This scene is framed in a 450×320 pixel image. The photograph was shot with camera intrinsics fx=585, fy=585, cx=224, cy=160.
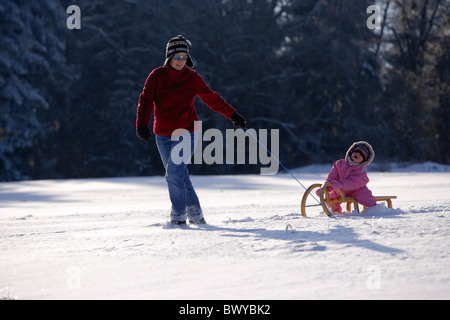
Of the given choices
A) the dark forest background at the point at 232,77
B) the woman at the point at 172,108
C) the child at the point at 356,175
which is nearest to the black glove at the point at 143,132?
the woman at the point at 172,108

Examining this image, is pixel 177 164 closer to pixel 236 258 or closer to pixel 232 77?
pixel 236 258

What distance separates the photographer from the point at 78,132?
22594 mm

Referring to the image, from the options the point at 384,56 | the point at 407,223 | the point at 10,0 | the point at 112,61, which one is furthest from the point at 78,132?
the point at 407,223

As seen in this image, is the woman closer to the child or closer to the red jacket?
the red jacket

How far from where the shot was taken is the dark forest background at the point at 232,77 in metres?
20.4

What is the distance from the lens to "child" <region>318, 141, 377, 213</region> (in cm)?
539

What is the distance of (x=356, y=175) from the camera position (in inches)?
214

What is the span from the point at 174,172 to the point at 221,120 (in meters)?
18.0

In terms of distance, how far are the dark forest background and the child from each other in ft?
52.0

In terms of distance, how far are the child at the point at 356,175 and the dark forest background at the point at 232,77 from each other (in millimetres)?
15849

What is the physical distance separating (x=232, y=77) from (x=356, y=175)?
64.5 ft

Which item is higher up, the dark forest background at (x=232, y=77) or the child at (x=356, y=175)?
the dark forest background at (x=232, y=77)

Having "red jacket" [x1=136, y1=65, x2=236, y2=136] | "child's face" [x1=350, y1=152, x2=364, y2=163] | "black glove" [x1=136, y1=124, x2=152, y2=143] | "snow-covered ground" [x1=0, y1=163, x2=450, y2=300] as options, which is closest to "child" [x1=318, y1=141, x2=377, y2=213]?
"child's face" [x1=350, y1=152, x2=364, y2=163]

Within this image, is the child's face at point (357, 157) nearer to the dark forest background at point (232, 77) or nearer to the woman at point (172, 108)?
the woman at point (172, 108)
